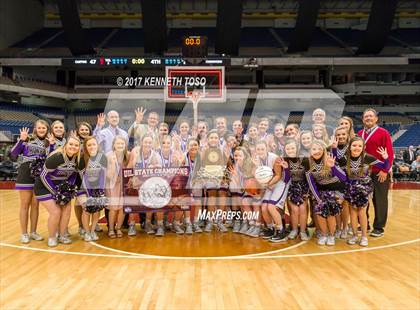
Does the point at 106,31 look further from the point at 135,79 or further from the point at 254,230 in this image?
the point at 254,230

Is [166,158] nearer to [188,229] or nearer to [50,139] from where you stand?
[188,229]

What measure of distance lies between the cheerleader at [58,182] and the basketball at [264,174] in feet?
7.48

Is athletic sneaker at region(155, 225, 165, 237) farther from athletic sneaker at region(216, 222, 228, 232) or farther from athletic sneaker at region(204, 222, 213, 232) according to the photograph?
athletic sneaker at region(216, 222, 228, 232)

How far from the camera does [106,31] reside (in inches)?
949

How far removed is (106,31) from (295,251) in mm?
22889

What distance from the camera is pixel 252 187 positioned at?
17.1 ft

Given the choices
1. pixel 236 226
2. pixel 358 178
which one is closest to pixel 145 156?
pixel 236 226

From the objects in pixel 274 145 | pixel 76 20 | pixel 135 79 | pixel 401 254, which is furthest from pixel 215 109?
pixel 401 254

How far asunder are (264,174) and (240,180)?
54 centimetres

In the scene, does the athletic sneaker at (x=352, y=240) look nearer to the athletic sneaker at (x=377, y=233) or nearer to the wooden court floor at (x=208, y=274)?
the wooden court floor at (x=208, y=274)

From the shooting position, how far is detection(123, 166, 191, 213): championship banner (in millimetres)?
5090

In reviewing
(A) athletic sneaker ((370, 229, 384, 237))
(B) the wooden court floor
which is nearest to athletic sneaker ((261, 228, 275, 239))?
(B) the wooden court floor

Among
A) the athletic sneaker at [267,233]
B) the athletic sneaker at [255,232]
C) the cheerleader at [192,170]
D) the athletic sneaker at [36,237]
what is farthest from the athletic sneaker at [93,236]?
the athletic sneaker at [267,233]

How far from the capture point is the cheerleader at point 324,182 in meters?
4.57
